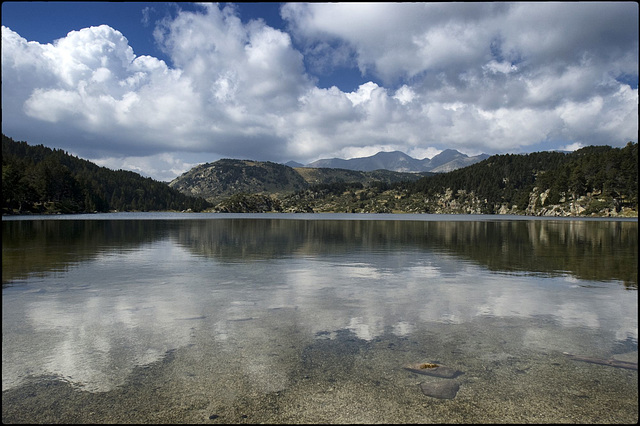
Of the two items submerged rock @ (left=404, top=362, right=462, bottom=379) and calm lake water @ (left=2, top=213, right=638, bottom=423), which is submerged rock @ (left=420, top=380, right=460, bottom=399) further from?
submerged rock @ (left=404, top=362, right=462, bottom=379)

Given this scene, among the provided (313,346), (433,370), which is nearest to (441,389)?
(433,370)

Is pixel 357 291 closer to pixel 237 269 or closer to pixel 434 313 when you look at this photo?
pixel 434 313

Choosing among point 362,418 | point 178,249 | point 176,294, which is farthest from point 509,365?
point 178,249

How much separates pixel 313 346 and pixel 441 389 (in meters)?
5.03

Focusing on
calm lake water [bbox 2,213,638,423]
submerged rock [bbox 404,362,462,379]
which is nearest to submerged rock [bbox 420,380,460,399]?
calm lake water [bbox 2,213,638,423]

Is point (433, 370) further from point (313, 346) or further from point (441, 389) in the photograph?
point (313, 346)

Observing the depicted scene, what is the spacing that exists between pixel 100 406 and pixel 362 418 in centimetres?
671

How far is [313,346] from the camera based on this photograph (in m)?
15.2

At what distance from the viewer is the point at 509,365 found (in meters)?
13.5

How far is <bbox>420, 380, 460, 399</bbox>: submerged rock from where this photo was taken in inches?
447

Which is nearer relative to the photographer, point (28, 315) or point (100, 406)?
point (100, 406)

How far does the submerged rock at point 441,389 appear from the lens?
1136 cm

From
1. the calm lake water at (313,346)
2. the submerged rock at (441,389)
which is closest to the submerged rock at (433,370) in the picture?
the calm lake water at (313,346)

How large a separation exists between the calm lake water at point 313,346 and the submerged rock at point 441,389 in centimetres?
11
